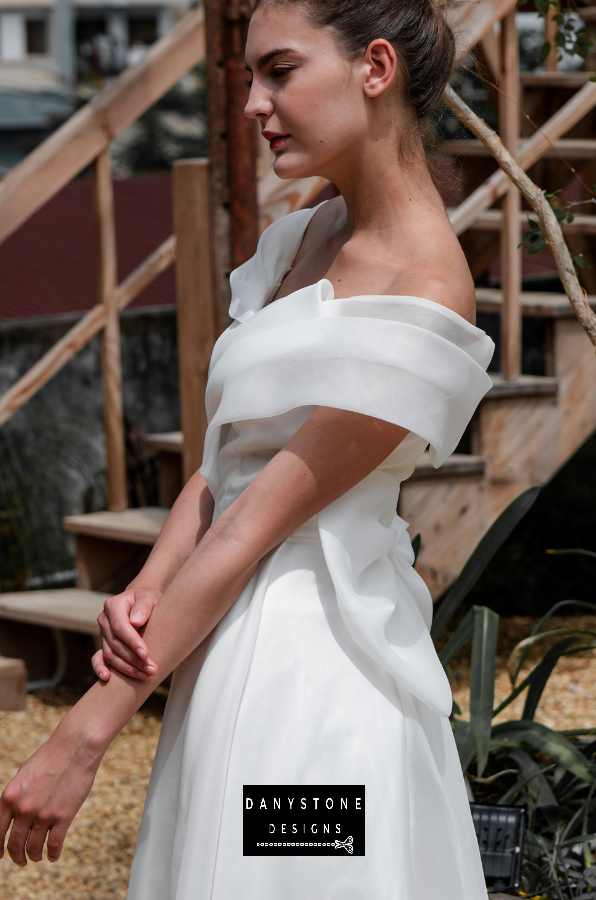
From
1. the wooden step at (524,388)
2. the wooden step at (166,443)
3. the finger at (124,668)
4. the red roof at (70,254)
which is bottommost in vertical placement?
the finger at (124,668)

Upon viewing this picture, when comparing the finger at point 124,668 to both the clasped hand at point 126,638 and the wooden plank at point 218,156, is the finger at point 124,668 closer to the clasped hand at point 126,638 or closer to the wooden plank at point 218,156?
the clasped hand at point 126,638

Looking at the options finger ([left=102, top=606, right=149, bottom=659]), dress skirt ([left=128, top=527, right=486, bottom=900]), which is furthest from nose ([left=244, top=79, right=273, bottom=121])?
finger ([left=102, top=606, right=149, bottom=659])

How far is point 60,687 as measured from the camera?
3.60 m

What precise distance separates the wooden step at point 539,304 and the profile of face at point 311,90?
217cm

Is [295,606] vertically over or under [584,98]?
under

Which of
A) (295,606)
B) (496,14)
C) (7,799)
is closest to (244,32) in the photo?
(496,14)

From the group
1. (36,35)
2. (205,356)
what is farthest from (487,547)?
(36,35)

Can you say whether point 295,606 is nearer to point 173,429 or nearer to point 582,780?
point 582,780

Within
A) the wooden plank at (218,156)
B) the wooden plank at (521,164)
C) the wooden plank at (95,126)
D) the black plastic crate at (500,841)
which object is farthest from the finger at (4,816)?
the wooden plank at (95,126)

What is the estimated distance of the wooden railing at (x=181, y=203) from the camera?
2.93 meters

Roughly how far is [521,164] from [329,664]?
8.34 ft

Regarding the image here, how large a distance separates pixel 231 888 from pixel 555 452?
252cm

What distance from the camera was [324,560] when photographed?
3.88 feet

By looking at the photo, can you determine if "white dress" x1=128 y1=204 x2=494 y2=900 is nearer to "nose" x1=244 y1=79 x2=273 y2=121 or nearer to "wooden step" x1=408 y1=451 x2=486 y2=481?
"nose" x1=244 y1=79 x2=273 y2=121
